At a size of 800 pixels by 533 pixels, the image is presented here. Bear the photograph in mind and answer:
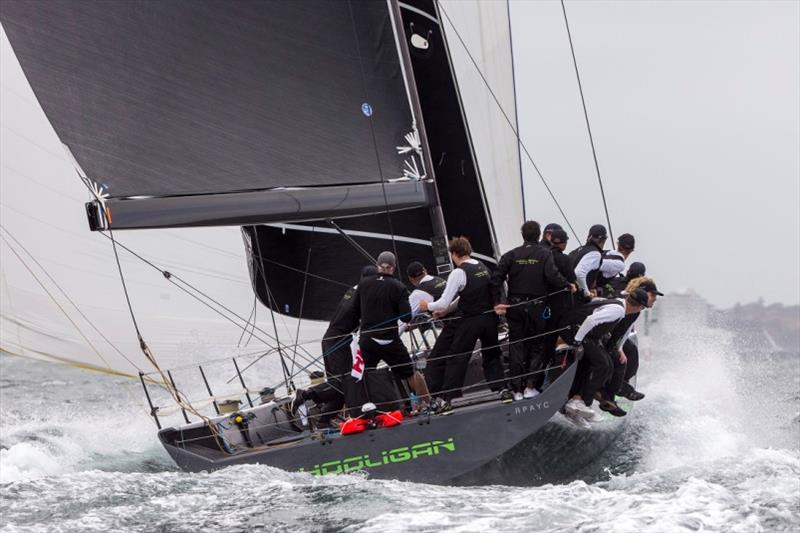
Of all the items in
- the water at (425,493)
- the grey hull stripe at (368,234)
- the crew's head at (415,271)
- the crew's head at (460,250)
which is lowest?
the water at (425,493)

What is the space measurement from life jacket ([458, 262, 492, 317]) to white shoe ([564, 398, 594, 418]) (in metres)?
0.94

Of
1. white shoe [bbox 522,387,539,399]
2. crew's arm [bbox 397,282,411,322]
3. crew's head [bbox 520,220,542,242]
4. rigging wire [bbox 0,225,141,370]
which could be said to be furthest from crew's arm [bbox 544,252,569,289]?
rigging wire [bbox 0,225,141,370]

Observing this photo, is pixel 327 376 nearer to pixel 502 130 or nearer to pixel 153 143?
pixel 153 143

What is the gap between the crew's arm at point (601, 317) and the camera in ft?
28.2

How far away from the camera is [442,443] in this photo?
8297mm

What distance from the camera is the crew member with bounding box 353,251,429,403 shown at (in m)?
8.72

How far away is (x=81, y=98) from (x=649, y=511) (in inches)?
203

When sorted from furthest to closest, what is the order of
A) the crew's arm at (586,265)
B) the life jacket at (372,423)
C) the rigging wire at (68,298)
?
the rigging wire at (68,298)
the crew's arm at (586,265)
the life jacket at (372,423)

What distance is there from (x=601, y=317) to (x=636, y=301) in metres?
0.37

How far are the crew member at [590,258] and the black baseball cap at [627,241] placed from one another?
1.65ft

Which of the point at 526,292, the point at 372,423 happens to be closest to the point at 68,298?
the point at 372,423

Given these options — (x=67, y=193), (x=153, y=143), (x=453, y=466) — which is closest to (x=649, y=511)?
(x=453, y=466)

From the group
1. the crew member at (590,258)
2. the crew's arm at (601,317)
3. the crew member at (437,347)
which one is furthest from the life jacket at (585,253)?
the crew member at (437,347)

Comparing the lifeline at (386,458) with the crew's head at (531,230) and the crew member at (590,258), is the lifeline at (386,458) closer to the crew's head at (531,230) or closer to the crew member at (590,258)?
the crew's head at (531,230)
